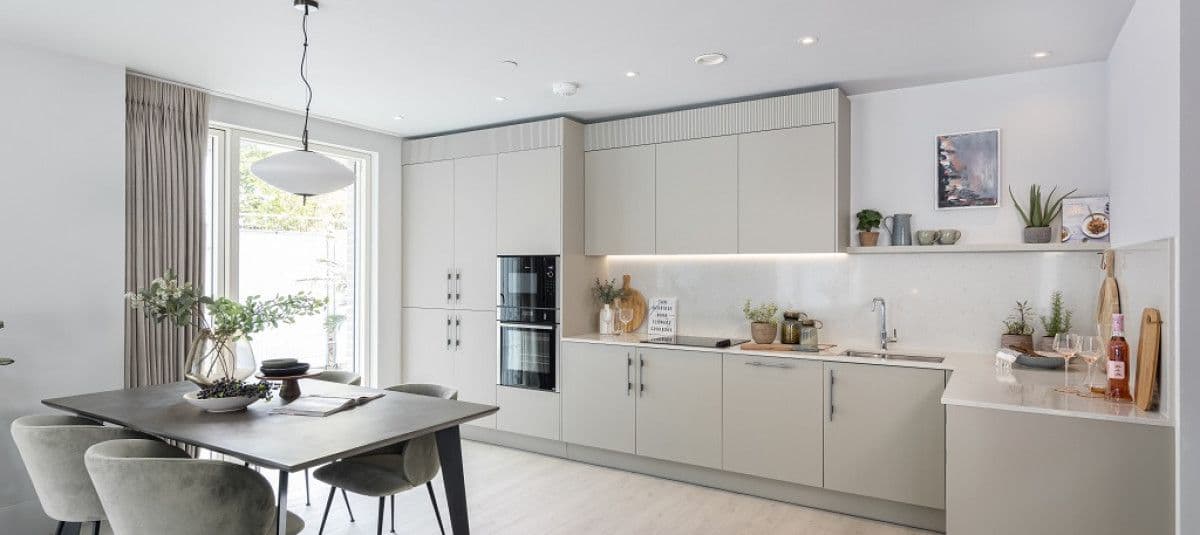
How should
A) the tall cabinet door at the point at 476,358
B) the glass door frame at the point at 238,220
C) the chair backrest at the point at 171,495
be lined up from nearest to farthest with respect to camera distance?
the chair backrest at the point at 171,495
the glass door frame at the point at 238,220
the tall cabinet door at the point at 476,358

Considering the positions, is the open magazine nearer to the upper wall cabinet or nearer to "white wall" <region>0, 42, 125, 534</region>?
"white wall" <region>0, 42, 125, 534</region>

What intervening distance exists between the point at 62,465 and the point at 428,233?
3.25m

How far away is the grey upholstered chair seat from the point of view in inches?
115

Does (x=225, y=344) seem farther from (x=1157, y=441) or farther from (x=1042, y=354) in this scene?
(x=1042, y=354)

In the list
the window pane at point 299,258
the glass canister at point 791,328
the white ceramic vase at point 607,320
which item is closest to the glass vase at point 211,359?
the window pane at point 299,258

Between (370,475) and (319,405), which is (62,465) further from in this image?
(370,475)

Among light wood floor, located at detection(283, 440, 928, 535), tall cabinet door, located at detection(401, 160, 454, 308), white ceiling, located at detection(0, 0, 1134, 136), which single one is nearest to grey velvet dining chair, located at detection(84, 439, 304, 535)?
light wood floor, located at detection(283, 440, 928, 535)

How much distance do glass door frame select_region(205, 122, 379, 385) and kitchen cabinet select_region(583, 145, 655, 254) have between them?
73.4 inches

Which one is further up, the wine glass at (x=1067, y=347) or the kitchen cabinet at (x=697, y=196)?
the kitchen cabinet at (x=697, y=196)

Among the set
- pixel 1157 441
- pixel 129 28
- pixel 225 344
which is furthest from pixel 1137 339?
pixel 129 28

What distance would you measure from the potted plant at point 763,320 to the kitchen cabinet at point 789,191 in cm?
44

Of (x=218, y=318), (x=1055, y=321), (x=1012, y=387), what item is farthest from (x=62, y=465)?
(x=1055, y=321)

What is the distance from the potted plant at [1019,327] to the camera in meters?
3.68

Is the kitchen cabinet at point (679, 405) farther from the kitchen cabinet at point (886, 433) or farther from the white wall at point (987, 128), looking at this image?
the white wall at point (987, 128)
